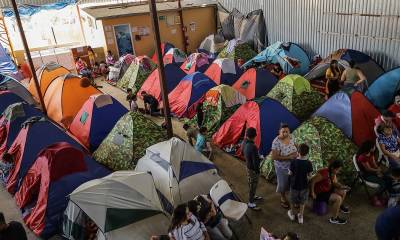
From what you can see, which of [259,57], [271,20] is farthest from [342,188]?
[271,20]

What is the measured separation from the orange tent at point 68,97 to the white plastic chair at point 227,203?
5.81 m

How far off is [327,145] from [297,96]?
247 centimetres

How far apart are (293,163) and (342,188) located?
94 cm

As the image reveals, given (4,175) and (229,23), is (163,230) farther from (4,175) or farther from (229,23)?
(229,23)

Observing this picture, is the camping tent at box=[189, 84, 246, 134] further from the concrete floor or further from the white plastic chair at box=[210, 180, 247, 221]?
the white plastic chair at box=[210, 180, 247, 221]

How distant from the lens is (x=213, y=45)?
15109 millimetres

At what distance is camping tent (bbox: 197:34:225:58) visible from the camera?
14.9 meters

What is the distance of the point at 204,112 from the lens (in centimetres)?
833

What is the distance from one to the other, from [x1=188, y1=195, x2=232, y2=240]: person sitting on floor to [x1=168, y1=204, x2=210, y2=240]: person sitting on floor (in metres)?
0.25

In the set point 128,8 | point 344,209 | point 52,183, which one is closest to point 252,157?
point 344,209

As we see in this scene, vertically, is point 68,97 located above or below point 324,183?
above

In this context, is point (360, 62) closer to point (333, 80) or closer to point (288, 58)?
point (333, 80)

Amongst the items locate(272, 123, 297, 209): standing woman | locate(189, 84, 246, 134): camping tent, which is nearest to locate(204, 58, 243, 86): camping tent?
locate(189, 84, 246, 134): camping tent

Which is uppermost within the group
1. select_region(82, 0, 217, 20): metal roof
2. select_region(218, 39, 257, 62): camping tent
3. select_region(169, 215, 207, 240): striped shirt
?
select_region(82, 0, 217, 20): metal roof
